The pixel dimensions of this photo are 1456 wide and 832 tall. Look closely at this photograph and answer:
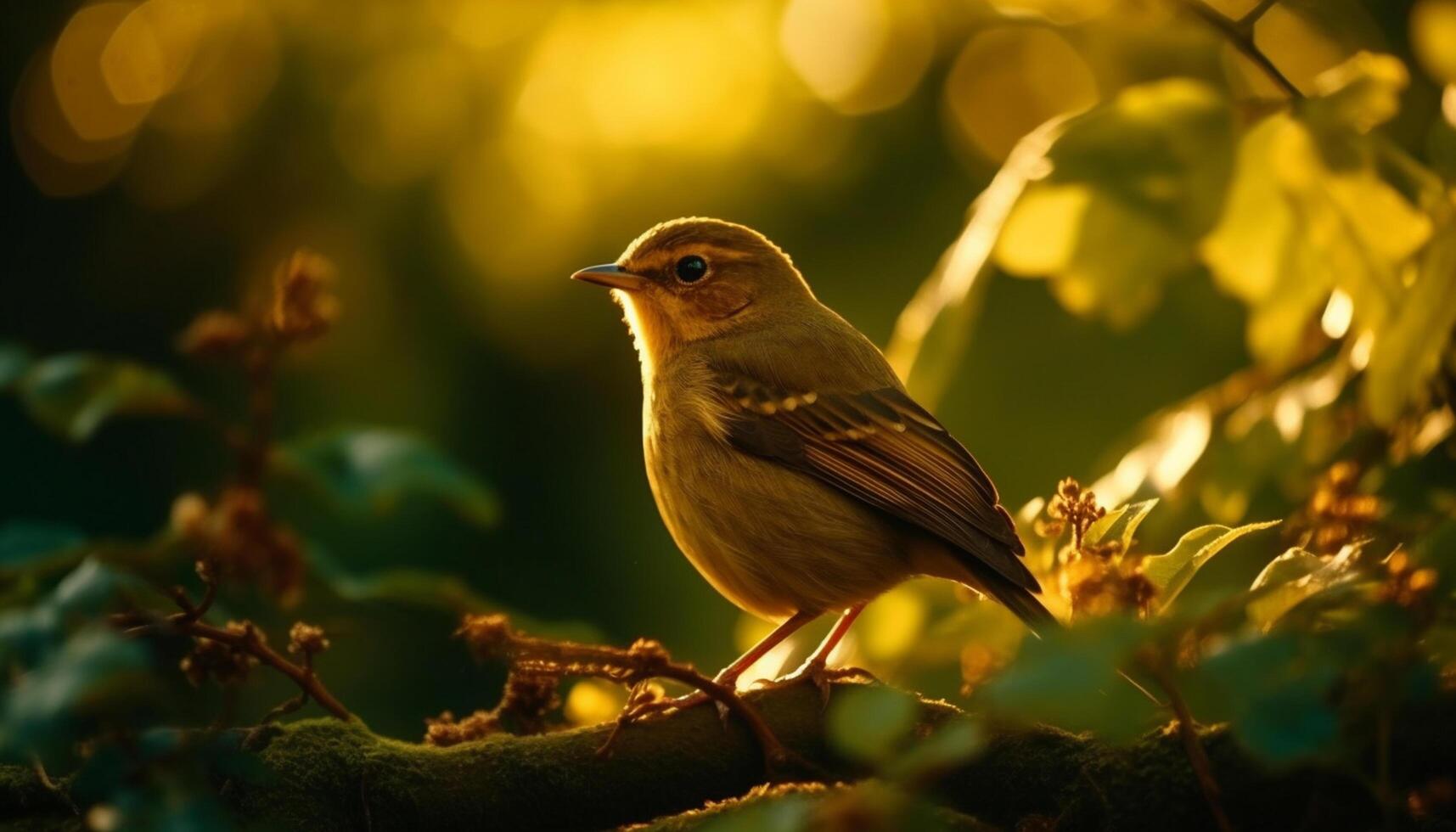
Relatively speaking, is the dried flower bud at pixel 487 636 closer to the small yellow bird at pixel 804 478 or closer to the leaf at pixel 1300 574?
the leaf at pixel 1300 574

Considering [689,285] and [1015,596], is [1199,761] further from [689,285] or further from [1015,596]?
[689,285]

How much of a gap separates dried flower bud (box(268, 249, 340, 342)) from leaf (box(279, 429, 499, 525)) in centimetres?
20

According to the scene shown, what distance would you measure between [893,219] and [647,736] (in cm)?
419

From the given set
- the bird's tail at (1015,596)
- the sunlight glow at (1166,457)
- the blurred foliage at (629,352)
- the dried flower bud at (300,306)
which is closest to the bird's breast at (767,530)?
the blurred foliage at (629,352)

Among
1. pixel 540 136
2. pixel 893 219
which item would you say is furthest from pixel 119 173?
pixel 893 219

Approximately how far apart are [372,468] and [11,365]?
63 centimetres

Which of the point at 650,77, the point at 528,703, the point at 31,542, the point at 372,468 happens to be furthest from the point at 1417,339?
the point at 650,77

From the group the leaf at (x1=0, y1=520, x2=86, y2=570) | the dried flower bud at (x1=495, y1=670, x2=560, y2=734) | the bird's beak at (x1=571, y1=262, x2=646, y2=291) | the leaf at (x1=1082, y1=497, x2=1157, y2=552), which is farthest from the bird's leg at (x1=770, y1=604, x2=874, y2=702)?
the bird's beak at (x1=571, y1=262, x2=646, y2=291)

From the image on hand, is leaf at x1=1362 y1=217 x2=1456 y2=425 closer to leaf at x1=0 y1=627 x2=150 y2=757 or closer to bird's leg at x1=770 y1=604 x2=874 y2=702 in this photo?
bird's leg at x1=770 y1=604 x2=874 y2=702

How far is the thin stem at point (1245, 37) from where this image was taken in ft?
10.2

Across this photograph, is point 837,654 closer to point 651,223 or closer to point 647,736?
point 647,736

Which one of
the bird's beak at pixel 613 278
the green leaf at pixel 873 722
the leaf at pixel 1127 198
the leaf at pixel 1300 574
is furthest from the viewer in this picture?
the bird's beak at pixel 613 278

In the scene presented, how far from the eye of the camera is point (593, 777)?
2.89 m

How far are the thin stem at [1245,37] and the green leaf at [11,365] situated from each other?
2.45 m
